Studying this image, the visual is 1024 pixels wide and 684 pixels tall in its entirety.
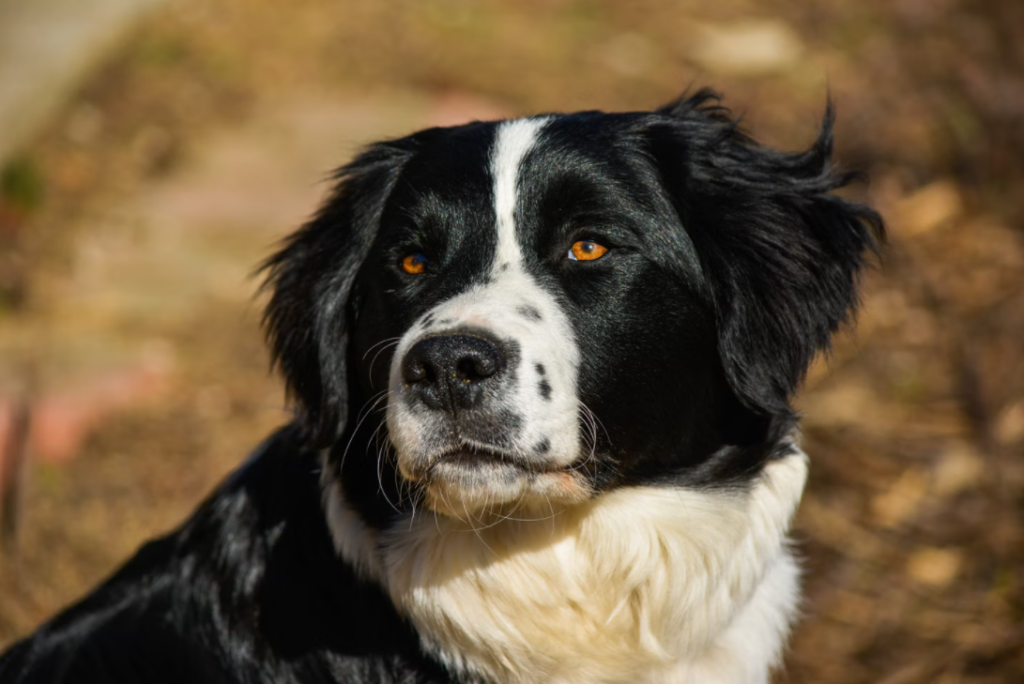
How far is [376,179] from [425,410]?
0.96 meters

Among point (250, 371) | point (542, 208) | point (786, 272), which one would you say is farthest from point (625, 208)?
point (250, 371)

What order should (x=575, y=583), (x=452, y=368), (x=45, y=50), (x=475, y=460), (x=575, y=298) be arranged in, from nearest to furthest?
1. (x=452, y=368)
2. (x=475, y=460)
3. (x=575, y=298)
4. (x=575, y=583)
5. (x=45, y=50)

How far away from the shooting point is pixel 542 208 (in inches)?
116

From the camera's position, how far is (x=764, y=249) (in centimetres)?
305

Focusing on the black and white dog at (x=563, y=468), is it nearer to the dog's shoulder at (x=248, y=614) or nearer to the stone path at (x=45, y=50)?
the dog's shoulder at (x=248, y=614)

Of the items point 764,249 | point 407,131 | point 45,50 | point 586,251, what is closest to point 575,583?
point 586,251

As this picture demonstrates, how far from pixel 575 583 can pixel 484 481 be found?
1.59 ft

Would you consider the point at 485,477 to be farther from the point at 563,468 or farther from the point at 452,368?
the point at 452,368

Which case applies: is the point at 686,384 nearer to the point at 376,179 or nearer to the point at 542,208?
the point at 542,208

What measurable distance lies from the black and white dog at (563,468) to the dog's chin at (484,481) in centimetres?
3

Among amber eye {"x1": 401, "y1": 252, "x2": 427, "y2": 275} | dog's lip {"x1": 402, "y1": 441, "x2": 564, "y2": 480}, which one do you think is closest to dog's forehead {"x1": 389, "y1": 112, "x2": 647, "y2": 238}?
amber eye {"x1": 401, "y1": 252, "x2": 427, "y2": 275}

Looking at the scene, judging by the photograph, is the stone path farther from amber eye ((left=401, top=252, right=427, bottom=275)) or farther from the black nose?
the black nose

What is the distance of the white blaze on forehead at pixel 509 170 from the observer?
115 inches

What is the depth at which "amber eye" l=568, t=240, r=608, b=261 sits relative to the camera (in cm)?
296
